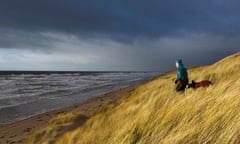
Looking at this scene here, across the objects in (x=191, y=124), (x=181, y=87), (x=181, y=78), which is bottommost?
(x=191, y=124)

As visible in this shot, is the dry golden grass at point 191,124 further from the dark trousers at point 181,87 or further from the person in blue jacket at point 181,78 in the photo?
the person in blue jacket at point 181,78

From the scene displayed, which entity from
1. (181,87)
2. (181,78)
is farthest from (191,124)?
(181,78)

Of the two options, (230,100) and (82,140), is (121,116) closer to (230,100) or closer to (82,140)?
(82,140)

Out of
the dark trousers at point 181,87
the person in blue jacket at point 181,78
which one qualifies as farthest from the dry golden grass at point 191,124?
the person in blue jacket at point 181,78

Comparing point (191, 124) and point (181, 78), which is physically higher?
point (181, 78)

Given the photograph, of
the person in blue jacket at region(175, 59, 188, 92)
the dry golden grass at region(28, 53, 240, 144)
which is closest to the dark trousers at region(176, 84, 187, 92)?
the person in blue jacket at region(175, 59, 188, 92)

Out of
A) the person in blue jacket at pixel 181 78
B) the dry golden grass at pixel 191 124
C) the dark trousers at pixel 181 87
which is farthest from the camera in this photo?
the person in blue jacket at pixel 181 78

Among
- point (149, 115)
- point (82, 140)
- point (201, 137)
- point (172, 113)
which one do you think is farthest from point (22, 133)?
point (201, 137)

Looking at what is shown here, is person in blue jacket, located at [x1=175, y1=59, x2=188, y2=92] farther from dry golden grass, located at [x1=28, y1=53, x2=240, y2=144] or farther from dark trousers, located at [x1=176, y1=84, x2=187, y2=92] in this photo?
dry golden grass, located at [x1=28, y1=53, x2=240, y2=144]

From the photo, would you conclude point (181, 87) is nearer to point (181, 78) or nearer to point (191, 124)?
point (181, 78)

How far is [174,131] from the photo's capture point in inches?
217

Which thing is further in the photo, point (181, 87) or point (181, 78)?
point (181, 78)

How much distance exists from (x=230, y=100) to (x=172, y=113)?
54.1 inches

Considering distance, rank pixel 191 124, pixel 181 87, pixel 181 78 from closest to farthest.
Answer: pixel 191 124 < pixel 181 87 < pixel 181 78
